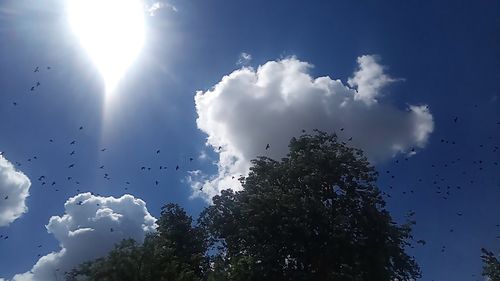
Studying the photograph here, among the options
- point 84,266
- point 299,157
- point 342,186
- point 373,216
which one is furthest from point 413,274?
point 84,266

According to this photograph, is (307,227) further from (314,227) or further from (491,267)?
(491,267)

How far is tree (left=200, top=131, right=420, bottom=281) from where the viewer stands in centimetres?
3441

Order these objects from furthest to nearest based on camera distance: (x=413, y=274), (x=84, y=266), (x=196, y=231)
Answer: (x=196, y=231) → (x=413, y=274) → (x=84, y=266)

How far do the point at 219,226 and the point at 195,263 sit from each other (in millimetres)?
3561

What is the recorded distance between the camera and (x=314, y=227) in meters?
35.6

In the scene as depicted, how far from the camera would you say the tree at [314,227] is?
34.4 m

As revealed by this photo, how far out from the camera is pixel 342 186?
37.8 m

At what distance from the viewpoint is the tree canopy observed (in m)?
34.3

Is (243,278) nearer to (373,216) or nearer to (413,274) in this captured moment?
(373,216)

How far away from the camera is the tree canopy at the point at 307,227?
34281mm

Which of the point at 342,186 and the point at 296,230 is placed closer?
the point at 296,230

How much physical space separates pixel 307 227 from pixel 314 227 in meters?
0.97

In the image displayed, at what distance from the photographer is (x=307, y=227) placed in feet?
114

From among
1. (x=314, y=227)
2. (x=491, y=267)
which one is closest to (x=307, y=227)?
(x=314, y=227)
